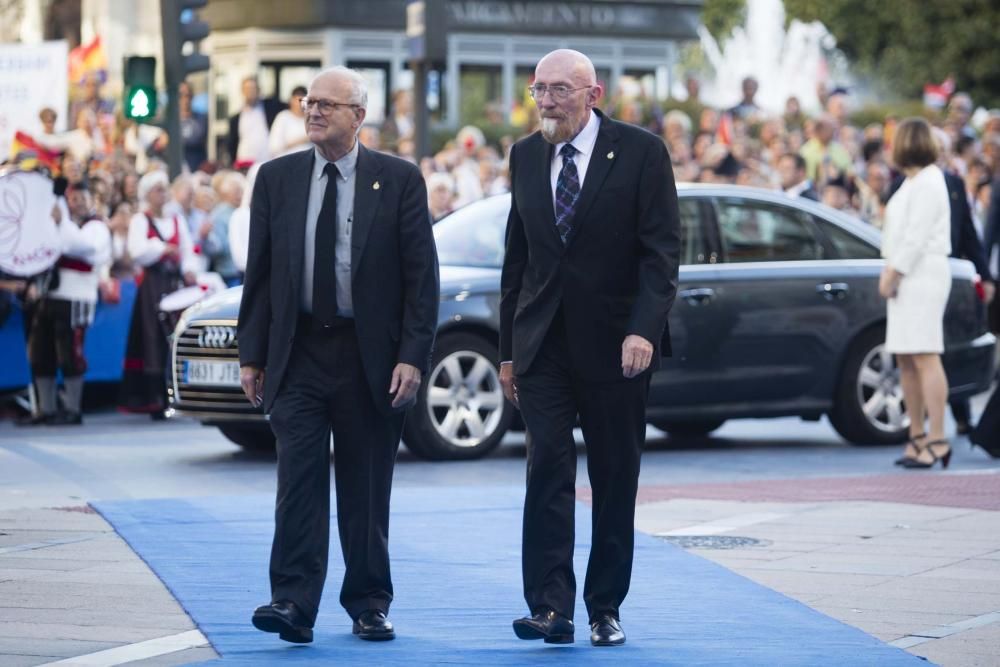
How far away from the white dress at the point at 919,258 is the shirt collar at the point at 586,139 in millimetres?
5533

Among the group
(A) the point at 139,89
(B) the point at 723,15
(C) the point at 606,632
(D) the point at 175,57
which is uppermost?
(B) the point at 723,15

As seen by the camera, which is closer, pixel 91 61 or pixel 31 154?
pixel 31 154

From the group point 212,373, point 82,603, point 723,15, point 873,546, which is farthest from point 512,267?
point 723,15

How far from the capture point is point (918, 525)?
9711 mm

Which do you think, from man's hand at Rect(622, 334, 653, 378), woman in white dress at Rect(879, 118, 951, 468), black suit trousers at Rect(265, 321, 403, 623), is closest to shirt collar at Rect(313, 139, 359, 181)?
black suit trousers at Rect(265, 321, 403, 623)

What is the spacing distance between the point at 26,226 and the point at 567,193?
29.1ft

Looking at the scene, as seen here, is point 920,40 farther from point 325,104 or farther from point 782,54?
point 325,104

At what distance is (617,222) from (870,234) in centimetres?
737

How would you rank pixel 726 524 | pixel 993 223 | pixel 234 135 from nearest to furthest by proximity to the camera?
1. pixel 726 524
2. pixel 993 223
3. pixel 234 135

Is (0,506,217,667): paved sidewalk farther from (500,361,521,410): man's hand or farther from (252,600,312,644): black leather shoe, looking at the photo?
(500,361,521,410): man's hand

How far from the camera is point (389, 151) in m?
22.0

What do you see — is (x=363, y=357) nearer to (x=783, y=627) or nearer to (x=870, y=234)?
(x=783, y=627)

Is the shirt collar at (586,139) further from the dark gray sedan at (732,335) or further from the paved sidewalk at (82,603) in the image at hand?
the dark gray sedan at (732,335)

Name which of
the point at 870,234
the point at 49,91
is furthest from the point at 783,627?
the point at 49,91
